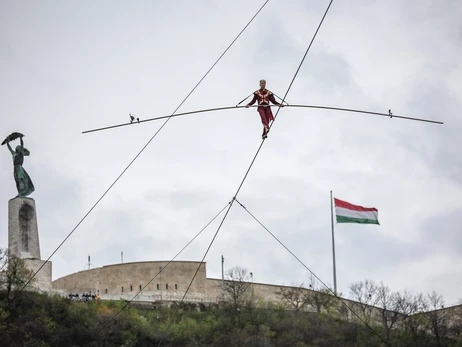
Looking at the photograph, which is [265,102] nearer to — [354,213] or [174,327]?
[354,213]

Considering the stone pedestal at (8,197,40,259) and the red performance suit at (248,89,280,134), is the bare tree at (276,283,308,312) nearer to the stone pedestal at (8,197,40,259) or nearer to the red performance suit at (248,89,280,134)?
the stone pedestal at (8,197,40,259)

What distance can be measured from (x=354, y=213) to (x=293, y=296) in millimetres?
15057

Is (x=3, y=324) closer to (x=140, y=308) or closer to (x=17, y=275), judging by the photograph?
(x=17, y=275)

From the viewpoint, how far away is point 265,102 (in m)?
22.2

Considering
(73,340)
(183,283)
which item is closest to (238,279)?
(183,283)

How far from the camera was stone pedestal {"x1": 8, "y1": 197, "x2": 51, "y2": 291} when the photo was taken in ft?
204

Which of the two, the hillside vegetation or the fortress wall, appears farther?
the fortress wall

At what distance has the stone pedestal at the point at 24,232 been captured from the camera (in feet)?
204

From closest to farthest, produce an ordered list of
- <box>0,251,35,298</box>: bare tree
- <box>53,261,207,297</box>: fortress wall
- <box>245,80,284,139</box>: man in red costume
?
<box>245,80,284,139</box>: man in red costume, <box>0,251,35,298</box>: bare tree, <box>53,261,207,297</box>: fortress wall

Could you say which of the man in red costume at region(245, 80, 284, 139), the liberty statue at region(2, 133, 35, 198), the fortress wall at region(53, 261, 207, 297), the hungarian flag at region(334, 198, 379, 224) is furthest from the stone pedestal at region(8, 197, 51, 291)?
the man in red costume at region(245, 80, 284, 139)

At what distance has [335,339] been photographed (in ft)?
223

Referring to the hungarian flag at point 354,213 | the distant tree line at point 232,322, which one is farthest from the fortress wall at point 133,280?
the hungarian flag at point 354,213

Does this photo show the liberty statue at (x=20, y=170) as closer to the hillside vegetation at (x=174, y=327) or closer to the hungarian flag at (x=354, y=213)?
the hillside vegetation at (x=174, y=327)

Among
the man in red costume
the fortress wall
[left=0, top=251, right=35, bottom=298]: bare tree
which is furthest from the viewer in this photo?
the fortress wall
